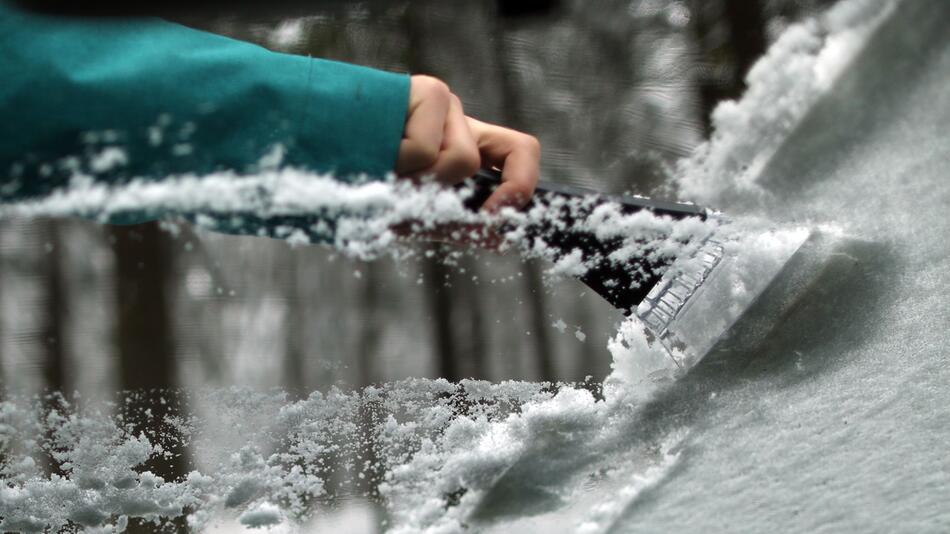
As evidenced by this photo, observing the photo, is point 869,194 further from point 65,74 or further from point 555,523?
point 65,74

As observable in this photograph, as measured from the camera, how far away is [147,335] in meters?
0.38

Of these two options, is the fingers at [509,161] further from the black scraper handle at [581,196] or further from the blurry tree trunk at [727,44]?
the blurry tree trunk at [727,44]

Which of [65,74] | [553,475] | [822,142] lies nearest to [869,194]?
[822,142]

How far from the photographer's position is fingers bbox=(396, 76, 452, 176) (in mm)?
357

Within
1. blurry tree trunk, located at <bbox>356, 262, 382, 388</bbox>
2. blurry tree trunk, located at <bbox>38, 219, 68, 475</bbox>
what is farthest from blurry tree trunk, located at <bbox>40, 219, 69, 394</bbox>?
blurry tree trunk, located at <bbox>356, 262, 382, 388</bbox>

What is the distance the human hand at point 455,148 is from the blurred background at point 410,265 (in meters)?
0.04

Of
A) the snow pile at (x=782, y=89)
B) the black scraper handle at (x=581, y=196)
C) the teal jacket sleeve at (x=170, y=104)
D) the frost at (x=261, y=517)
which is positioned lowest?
the frost at (x=261, y=517)

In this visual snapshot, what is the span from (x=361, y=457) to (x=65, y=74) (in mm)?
186

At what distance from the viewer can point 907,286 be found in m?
0.43

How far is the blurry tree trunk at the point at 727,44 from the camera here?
0.49 m

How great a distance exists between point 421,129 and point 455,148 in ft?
0.05

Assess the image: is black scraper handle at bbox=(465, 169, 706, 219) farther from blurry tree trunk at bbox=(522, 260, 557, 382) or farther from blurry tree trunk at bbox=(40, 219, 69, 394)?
blurry tree trunk at bbox=(40, 219, 69, 394)

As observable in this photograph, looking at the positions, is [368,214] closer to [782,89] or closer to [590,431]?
[590,431]

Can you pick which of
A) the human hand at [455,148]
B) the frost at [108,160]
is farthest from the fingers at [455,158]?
the frost at [108,160]
